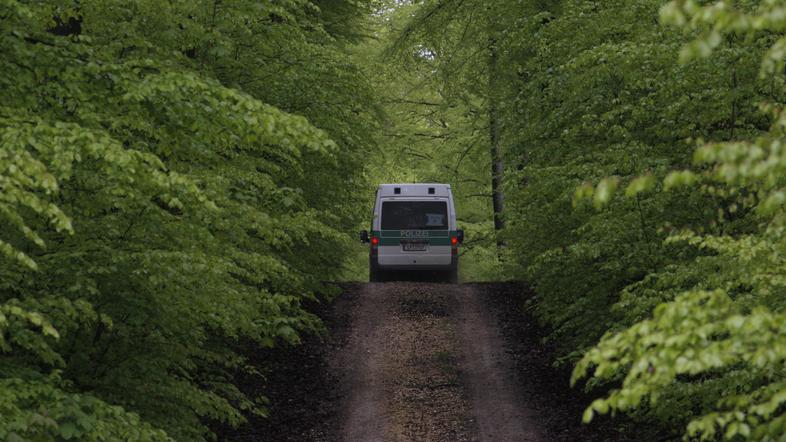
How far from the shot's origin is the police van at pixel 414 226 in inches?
811

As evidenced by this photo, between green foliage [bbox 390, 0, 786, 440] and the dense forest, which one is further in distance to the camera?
the dense forest

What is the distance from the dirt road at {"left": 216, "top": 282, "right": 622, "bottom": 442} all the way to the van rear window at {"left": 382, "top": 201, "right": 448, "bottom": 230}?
1.81 meters

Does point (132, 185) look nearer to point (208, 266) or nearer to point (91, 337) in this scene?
point (208, 266)

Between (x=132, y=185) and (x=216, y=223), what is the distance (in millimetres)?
1520

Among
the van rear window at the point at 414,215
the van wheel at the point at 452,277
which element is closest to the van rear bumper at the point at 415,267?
the van wheel at the point at 452,277

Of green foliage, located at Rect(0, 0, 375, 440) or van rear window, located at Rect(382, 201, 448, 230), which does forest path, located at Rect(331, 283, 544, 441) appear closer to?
van rear window, located at Rect(382, 201, 448, 230)

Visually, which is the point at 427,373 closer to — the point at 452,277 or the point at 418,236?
the point at 418,236

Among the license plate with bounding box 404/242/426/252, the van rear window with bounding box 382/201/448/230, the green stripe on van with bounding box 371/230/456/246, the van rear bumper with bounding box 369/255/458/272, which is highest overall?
the van rear window with bounding box 382/201/448/230

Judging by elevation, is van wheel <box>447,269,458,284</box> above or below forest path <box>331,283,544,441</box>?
above

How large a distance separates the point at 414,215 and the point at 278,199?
27.9 ft

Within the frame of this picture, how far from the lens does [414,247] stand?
20719 mm

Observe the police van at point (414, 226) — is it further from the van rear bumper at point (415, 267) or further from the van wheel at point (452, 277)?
the van wheel at point (452, 277)

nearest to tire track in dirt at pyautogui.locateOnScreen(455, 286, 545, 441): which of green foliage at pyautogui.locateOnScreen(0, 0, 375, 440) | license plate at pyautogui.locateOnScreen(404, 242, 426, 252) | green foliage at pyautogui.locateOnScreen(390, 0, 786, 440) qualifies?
green foliage at pyautogui.locateOnScreen(390, 0, 786, 440)

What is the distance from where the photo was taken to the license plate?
20688 millimetres
